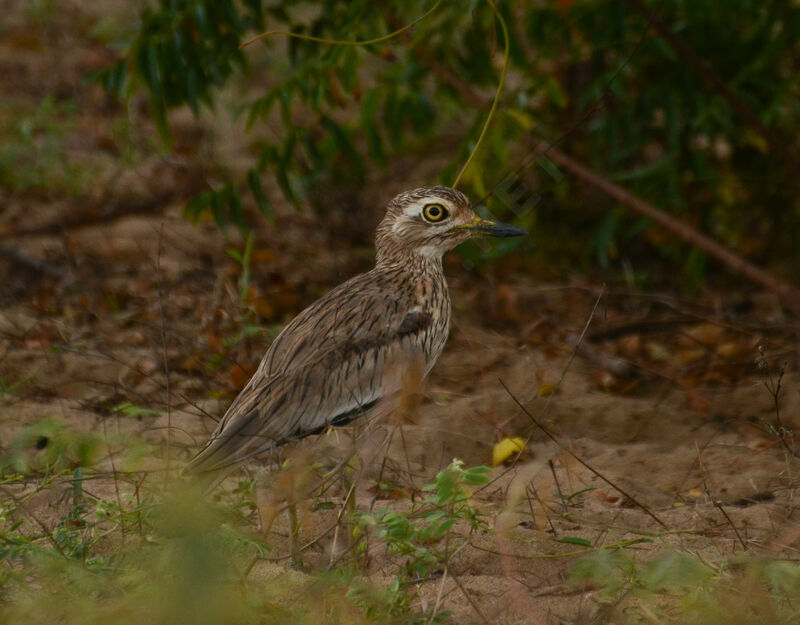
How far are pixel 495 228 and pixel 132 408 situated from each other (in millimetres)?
1360

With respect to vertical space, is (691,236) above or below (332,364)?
below

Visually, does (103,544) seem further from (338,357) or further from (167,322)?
(167,322)

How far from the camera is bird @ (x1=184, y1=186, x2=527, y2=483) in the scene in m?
3.45

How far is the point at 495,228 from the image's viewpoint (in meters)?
4.07

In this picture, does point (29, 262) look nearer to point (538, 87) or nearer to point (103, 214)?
point (103, 214)

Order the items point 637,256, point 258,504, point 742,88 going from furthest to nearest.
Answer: point 637,256 → point 742,88 → point 258,504

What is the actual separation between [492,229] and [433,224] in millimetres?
206

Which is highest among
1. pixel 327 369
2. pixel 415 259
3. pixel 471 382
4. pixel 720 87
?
pixel 720 87

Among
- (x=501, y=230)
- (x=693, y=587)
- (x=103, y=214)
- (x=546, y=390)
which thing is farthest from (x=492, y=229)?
(x=103, y=214)

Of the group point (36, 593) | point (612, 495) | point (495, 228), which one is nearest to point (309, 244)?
point (495, 228)

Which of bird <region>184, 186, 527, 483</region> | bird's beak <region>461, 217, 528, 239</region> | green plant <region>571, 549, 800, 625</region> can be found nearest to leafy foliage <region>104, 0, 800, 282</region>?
bird's beak <region>461, 217, 528, 239</region>

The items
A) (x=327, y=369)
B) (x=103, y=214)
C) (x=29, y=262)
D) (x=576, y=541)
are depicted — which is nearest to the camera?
(x=576, y=541)

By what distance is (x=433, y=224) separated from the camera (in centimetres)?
410

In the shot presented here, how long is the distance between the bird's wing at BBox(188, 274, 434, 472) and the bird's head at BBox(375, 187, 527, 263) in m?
0.36
